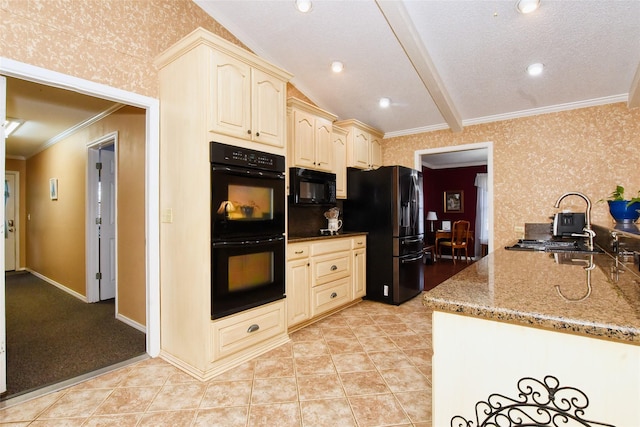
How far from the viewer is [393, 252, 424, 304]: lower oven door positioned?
3.76 metres

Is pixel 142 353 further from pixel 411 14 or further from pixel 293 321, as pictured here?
pixel 411 14

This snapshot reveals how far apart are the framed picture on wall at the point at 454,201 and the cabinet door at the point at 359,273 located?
5.30 metres

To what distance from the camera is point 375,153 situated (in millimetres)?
4617

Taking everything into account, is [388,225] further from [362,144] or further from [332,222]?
[362,144]

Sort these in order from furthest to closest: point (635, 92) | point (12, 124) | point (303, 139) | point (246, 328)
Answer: point (12, 124) → point (303, 139) → point (635, 92) → point (246, 328)

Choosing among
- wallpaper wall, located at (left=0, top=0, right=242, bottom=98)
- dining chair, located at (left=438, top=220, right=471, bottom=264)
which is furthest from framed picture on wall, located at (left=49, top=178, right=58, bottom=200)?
dining chair, located at (left=438, top=220, right=471, bottom=264)

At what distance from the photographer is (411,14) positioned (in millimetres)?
2496

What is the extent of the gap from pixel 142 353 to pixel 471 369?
2.61m

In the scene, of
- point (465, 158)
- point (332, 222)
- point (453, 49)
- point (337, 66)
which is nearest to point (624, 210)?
point (453, 49)

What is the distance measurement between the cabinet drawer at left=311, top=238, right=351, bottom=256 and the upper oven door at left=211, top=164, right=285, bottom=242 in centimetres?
58

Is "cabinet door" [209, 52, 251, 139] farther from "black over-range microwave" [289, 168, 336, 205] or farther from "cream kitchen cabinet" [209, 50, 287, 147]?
"black over-range microwave" [289, 168, 336, 205]

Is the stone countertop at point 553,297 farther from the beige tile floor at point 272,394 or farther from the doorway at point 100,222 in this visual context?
the doorway at point 100,222

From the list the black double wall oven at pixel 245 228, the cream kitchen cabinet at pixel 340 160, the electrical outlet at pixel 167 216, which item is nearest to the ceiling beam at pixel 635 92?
the cream kitchen cabinet at pixel 340 160

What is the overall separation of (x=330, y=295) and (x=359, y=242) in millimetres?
806
